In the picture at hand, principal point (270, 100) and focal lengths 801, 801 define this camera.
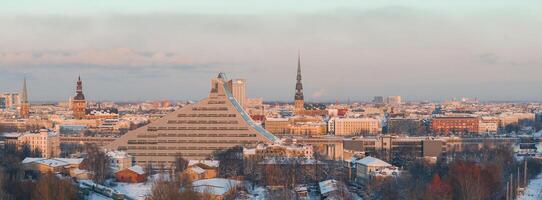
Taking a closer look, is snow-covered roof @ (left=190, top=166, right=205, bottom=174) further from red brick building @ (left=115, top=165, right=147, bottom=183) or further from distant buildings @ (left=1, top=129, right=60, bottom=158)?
distant buildings @ (left=1, top=129, right=60, bottom=158)

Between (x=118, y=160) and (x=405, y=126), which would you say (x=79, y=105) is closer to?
(x=405, y=126)

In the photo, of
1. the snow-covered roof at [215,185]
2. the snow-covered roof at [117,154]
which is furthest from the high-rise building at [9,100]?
the snow-covered roof at [215,185]

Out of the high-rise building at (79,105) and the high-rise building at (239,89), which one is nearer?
the high-rise building at (79,105)

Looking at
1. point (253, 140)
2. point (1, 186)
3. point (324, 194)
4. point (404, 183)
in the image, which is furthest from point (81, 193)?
point (253, 140)

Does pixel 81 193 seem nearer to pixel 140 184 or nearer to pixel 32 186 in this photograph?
pixel 32 186

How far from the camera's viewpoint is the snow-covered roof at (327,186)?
1462 inches

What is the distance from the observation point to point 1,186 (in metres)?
32.1

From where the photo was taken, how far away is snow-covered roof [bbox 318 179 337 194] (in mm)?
37125

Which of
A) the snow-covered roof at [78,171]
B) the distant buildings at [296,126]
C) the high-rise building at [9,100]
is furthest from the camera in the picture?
the high-rise building at [9,100]

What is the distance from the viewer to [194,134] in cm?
5622

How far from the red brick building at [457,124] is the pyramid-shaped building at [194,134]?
129 feet

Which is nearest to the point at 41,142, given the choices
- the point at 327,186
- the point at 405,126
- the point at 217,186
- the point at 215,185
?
the point at 215,185

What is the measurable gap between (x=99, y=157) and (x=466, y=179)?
869 inches

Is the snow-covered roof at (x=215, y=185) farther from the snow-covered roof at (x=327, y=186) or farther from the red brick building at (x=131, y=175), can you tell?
the red brick building at (x=131, y=175)
